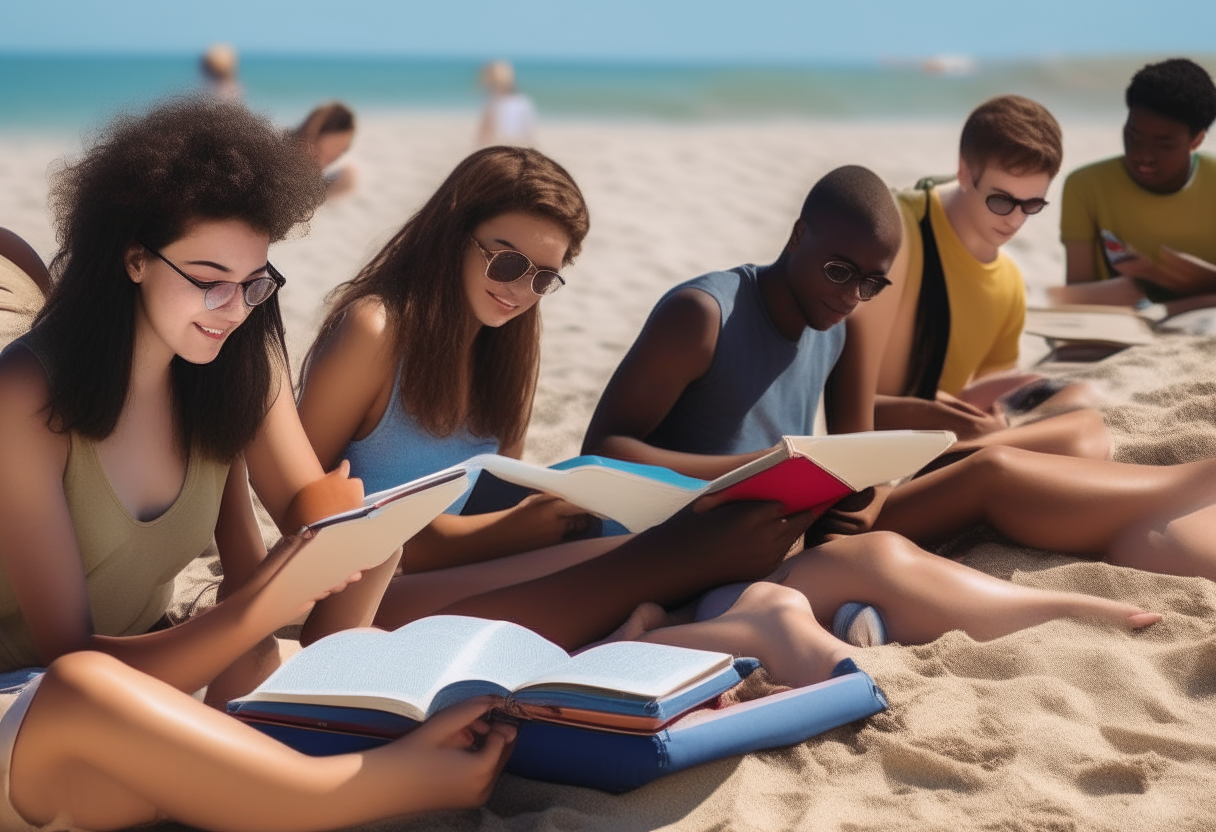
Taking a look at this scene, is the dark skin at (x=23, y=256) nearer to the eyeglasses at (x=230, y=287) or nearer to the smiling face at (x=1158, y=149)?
the eyeglasses at (x=230, y=287)

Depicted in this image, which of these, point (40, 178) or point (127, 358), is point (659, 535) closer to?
point (127, 358)

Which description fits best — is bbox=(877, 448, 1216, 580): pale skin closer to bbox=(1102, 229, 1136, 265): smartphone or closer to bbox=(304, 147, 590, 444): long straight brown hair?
bbox=(304, 147, 590, 444): long straight brown hair

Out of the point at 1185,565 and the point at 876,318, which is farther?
the point at 876,318

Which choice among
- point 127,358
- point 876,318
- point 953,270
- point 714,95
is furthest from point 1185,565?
point 714,95

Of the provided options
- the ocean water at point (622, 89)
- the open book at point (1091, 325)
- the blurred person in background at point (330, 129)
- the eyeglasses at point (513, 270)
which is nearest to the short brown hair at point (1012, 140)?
the open book at point (1091, 325)

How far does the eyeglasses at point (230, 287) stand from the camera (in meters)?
2.27

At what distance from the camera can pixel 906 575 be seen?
9.27 feet

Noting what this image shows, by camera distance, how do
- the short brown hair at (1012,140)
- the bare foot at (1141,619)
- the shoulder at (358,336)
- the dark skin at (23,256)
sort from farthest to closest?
→ the short brown hair at (1012,140) → the dark skin at (23,256) → the shoulder at (358,336) → the bare foot at (1141,619)

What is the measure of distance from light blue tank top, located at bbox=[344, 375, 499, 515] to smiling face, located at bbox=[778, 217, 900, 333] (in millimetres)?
947

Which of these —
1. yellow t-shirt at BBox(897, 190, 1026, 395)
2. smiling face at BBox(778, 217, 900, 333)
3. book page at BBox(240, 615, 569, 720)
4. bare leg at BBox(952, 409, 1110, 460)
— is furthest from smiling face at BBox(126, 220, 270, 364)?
yellow t-shirt at BBox(897, 190, 1026, 395)

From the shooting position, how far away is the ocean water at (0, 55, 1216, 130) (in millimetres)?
28062

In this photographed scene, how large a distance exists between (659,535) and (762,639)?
16.0 inches

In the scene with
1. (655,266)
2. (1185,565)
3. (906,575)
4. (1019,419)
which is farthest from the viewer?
(655,266)

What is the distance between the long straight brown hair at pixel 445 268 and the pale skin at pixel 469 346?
0.09 feet
